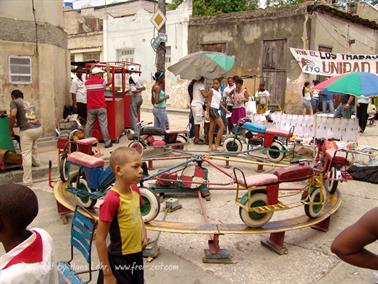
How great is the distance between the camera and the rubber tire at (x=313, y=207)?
449 cm

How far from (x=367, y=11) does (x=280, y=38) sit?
1181 cm

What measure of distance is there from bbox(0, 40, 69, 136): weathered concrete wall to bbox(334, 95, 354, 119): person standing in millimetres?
7591

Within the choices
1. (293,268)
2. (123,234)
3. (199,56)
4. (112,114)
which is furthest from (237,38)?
(123,234)

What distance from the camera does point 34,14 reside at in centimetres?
861

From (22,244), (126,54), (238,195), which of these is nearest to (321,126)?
(238,195)

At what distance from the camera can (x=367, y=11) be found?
2506cm

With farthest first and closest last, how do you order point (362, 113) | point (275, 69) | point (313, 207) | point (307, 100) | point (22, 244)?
point (275, 69)
point (307, 100)
point (362, 113)
point (313, 207)
point (22, 244)

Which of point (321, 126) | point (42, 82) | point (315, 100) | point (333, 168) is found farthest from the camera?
point (315, 100)

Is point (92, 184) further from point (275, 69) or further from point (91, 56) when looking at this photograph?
point (91, 56)

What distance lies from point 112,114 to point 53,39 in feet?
7.33

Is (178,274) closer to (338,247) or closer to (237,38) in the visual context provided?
(338,247)

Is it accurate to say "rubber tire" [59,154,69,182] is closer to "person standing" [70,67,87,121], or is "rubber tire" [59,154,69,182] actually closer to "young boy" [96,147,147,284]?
"young boy" [96,147,147,284]

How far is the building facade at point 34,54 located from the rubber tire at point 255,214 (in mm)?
6301

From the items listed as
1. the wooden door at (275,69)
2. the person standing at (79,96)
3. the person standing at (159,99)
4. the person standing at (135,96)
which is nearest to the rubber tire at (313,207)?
the person standing at (159,99)
